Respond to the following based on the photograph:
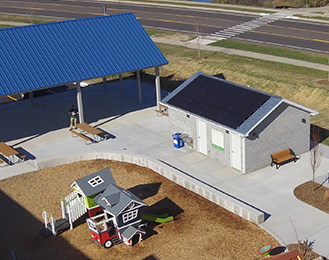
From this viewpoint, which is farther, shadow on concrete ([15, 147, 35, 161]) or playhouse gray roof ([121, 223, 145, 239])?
shadow on concrete ([15, 147, 35, 161])

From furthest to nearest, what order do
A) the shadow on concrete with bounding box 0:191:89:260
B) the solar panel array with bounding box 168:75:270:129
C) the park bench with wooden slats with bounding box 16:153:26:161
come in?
the park bench with wooden slats with bounding box 16:153:26:161, the solar panel array with bounding box 168:75:270:129, the shadow on concrete with bounding box 0:191:89:260

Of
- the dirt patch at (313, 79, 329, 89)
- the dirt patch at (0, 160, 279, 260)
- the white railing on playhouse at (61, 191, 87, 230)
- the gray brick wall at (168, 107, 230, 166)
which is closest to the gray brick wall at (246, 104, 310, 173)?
the gray brick wall at (168, 107, 230, 166)

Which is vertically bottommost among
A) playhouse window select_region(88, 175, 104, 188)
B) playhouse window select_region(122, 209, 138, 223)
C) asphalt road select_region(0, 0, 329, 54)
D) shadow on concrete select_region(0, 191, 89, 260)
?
shadow on concrete select_region(0, 191, 89, 260)

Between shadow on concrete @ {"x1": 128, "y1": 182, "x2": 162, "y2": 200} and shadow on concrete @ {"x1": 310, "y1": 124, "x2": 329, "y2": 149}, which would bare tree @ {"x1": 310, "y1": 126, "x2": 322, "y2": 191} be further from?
shadow on concrete @ {"x1": 128, "y1": 182, "x2": 162, "y2": 200}

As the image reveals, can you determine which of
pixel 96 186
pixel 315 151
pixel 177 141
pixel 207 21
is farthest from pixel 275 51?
pixel 96 186

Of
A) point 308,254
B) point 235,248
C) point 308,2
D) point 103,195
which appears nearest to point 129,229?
point 103,195

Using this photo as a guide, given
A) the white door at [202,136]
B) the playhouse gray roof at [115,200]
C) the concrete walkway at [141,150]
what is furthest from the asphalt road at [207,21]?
the playhouse gray roof at [115,200]

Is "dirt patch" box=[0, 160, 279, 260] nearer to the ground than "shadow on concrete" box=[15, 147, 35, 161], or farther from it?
nearer to the ground

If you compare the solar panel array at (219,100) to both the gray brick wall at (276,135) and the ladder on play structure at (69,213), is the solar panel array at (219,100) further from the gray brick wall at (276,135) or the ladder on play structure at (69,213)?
the ladder on play structure at (69,213)
